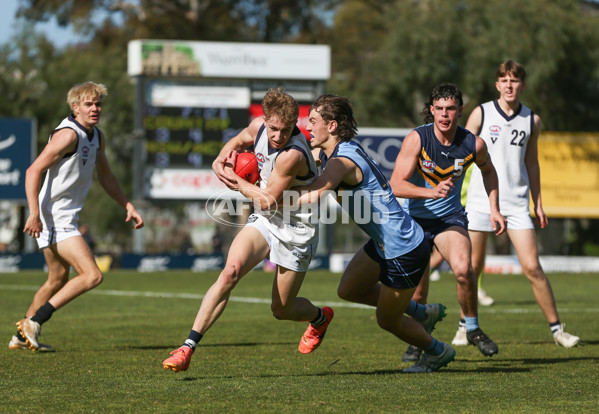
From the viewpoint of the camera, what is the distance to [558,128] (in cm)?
3684

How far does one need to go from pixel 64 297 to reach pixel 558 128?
A: 30.6 m

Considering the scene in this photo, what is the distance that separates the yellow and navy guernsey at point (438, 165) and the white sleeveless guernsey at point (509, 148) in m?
1.51

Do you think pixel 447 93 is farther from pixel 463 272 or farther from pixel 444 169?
pixel 463 272

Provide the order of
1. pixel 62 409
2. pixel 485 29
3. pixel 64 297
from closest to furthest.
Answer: pixel 62 409 → pixel 64 297 → pixel 485 29

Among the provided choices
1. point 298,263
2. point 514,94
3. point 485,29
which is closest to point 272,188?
point 298,263

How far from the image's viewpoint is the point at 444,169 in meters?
7.89

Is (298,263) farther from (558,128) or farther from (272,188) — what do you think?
(558,128)

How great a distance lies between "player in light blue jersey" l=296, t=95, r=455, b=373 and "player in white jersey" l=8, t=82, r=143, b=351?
2520mm

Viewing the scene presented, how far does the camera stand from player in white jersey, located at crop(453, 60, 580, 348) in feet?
30.5

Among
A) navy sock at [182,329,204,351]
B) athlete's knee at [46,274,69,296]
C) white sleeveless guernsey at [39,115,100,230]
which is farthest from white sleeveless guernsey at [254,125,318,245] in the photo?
athlete's knee at [46,274,69,296]

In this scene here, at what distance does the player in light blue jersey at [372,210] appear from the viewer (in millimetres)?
6898

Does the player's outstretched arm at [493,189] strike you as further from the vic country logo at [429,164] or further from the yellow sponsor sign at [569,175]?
the yellow sponsor sign at [569,175]

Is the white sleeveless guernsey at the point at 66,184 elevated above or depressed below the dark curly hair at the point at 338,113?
below

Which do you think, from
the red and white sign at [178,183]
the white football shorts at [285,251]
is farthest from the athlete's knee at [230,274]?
the red and white sign at [178,183]
